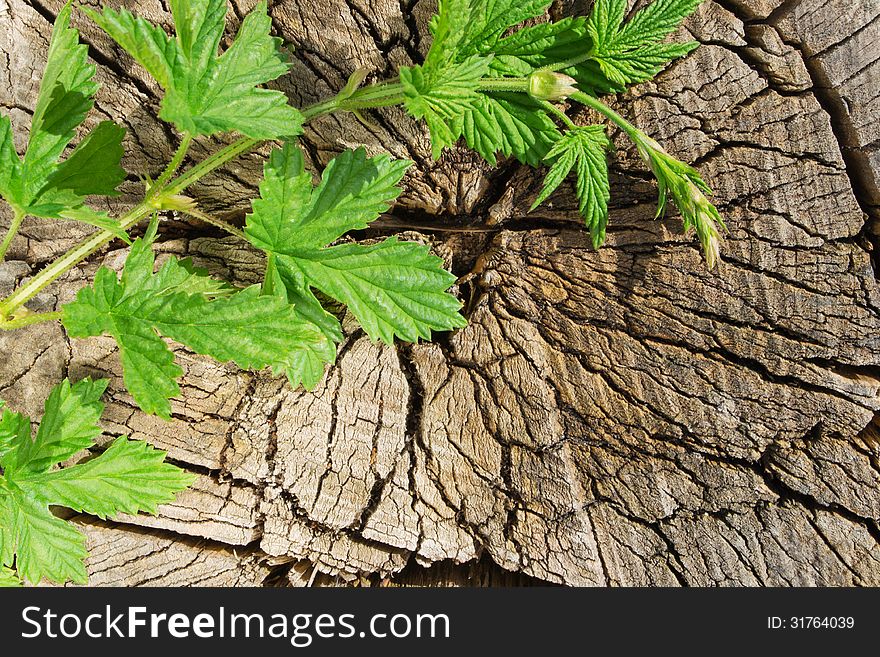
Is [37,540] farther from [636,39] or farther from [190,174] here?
[636,39]

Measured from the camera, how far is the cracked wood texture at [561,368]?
5.11 feet

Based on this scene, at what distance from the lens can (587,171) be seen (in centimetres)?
153

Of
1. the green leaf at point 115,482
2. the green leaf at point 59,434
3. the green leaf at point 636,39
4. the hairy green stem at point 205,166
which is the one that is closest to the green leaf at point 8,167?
the hairy green stem at point 205,166

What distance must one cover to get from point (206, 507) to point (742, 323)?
1351mm

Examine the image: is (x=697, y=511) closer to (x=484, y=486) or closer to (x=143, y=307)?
(x=484, y=486)

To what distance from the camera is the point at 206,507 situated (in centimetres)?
165

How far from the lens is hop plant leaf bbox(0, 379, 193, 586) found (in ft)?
4.76

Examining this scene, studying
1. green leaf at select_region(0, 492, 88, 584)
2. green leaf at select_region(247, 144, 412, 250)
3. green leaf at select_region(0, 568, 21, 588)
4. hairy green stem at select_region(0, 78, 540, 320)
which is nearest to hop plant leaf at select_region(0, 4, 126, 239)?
hairy green stem at select_region(0, 78, 540, 320)

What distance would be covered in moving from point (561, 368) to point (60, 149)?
121 cm

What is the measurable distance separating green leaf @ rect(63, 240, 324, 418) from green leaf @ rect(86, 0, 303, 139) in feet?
1.09

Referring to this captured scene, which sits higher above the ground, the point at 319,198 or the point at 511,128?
the point at 511,128

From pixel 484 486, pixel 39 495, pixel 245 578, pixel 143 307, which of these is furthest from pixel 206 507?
pixel 484 486

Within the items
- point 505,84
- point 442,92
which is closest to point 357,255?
point 442,92

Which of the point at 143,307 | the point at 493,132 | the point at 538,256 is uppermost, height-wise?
the point at 493,132
